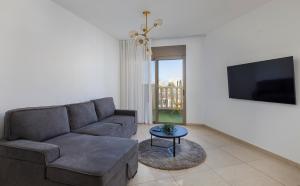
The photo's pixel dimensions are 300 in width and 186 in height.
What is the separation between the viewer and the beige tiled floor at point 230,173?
2.23 meters

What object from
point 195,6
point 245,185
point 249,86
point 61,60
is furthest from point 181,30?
point 245,185

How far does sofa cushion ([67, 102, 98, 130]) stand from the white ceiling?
1865 mm

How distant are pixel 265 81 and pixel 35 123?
372 centimetres

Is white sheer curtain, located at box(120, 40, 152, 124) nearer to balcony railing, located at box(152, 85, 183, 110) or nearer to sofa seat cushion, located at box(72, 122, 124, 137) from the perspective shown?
balcony railing, located at box(152, 85, 183, 110)

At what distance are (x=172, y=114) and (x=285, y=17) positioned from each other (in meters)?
3.88

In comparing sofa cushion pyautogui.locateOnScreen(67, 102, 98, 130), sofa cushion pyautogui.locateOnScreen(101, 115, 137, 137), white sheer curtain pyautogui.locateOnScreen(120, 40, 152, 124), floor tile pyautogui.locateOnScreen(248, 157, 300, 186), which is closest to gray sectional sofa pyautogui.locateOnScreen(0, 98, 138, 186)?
sofa cushion pyautogui.locateOnScreen(67, 102, 98, 130)

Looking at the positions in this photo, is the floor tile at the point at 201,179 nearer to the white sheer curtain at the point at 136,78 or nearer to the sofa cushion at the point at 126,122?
the sofa cushion at the point at 126,122

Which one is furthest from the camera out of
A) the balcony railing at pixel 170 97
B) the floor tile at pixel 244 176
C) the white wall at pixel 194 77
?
the balcony railing at pixel 170 97

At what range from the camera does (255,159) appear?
290 centimetres

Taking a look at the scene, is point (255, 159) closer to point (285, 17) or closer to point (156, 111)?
point (285, 17)

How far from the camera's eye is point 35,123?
88.5 inches

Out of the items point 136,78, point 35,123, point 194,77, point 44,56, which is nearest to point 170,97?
point 194,77

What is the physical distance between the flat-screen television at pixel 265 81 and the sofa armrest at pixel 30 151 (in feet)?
10.9

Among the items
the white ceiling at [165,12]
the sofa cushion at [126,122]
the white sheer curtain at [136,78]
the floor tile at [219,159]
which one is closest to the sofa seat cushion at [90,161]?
the sofa cushion at [126,122]
